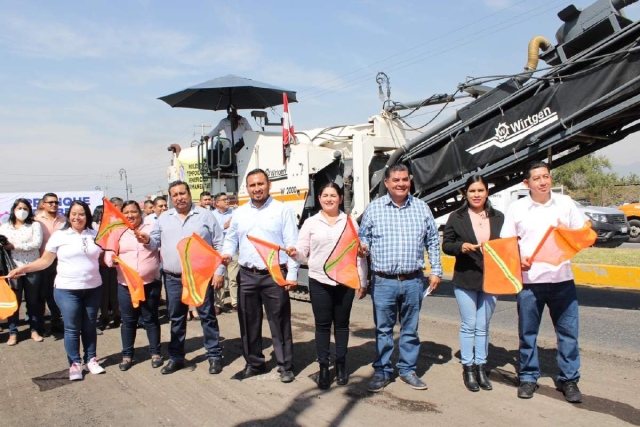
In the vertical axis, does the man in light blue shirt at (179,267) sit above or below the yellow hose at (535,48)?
below

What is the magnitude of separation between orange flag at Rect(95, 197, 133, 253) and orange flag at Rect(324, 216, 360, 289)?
227 centimetres

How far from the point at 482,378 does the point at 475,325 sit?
0.46 metres

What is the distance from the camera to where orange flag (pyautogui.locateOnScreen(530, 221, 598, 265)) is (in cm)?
423

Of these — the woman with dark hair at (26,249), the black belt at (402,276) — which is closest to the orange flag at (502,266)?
the black belt at (402,276)

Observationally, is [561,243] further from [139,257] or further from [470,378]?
[139,257]

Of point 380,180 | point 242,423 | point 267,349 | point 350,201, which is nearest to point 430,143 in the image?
point 380,180

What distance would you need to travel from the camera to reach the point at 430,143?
26.1 ft

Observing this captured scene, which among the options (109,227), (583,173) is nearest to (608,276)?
(109,227)

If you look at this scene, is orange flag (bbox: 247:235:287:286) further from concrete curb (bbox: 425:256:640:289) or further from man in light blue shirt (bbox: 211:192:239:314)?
concrete curb (bbox: 425:256:640:289)

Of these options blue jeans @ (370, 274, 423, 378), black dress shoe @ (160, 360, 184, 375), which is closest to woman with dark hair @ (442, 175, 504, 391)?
blue jeans @ (370, 274, 423, 378)

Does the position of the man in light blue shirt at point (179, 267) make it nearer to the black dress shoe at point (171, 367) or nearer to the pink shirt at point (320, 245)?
the black dress shoe at point (171, 367)

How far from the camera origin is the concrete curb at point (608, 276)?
907 cm

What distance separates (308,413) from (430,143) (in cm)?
496

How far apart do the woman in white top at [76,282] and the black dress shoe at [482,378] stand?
379 centimetres
